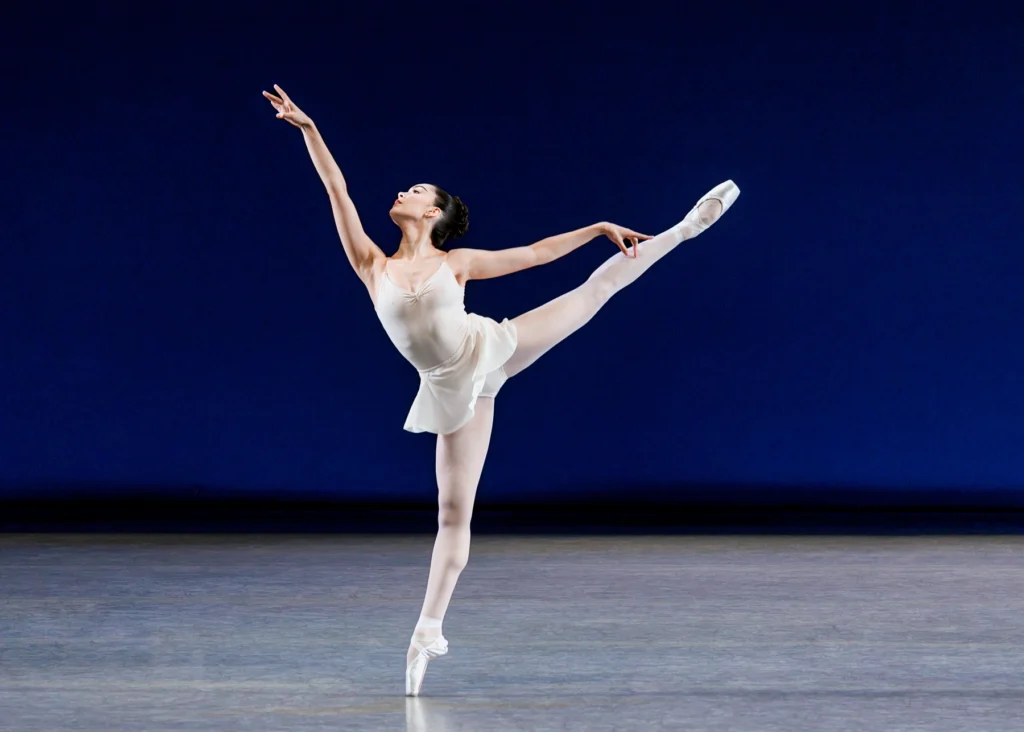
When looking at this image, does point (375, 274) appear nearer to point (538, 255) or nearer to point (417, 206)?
point (417, 206)

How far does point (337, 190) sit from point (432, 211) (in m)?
0.23

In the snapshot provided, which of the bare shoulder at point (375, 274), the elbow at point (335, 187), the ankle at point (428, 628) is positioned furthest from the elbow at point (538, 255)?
the ankle at point (428, 628)

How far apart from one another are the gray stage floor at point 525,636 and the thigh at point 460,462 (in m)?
0.43

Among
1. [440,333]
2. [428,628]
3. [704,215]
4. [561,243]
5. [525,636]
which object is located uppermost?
[704,215]

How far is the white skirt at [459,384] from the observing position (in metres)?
2.70

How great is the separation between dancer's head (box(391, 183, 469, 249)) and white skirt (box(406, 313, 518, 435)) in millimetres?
227

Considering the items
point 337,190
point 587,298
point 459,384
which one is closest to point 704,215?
point 587,298

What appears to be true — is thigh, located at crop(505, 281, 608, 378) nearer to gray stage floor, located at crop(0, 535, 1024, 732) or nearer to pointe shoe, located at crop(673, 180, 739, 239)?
pointe shoe, located at crop(673, 180, 739, 239)

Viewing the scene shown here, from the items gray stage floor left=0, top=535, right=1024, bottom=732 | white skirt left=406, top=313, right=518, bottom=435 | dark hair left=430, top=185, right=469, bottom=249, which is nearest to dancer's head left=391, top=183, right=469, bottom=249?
dark hair left=430, top=185, right=469, bottom=249

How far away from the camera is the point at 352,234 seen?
2.72m

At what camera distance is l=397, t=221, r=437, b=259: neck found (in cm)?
276

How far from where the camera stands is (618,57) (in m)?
5.61

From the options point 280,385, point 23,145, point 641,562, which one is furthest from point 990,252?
point 23,145

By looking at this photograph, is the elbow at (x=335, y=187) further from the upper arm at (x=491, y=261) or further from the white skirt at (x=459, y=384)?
the white skirt at (x=459, y=384)
